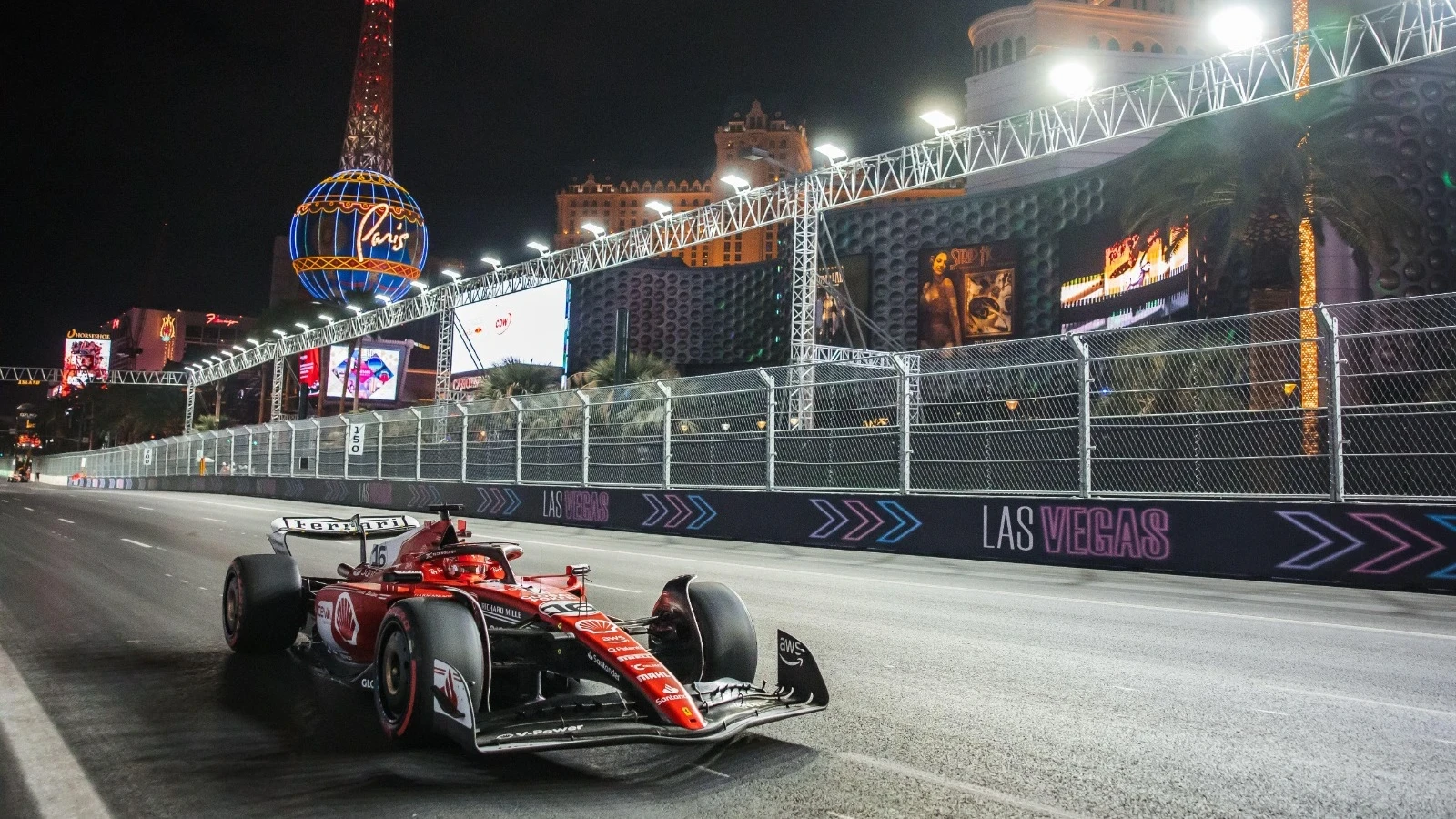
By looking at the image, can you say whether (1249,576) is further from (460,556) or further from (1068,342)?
(460,556)

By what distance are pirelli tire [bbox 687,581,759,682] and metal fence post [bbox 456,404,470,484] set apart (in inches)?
813

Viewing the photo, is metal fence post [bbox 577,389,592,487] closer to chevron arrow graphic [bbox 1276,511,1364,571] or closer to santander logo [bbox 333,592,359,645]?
chevron arrow graphic [bbox 1276,511,1364,571]

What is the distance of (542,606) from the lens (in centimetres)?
484

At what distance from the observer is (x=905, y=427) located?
15.3 meters

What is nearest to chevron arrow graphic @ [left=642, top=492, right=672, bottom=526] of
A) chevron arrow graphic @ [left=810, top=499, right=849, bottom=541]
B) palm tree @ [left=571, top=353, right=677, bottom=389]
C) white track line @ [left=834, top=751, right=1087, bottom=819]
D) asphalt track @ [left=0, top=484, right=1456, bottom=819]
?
chevron arrow graphic @ [left=810, top=499, right=849, bottom=541]

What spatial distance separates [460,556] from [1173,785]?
3629 mm

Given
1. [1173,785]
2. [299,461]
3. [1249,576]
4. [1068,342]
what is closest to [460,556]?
[1173,785]

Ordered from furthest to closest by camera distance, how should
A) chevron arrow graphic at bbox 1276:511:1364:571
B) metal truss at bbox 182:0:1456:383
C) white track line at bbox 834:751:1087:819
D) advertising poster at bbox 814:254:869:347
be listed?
advertising poster at bbox 814:254:869:347, metal truss at bbox 182:0:1456:383, chevron arrow graphic at bbox 1276:511:1364:571, white track line at bbox 834:751:1087:819

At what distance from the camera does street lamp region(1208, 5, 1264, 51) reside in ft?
61.0

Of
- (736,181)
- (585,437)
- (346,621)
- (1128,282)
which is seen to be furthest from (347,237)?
(346,621)

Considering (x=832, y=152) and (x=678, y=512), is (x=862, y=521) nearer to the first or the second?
(x=678, y=512)

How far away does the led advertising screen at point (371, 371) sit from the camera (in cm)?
7212

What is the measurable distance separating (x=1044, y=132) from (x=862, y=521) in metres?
11.2

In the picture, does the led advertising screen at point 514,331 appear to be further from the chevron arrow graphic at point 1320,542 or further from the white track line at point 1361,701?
the white track line at point 1361,701
